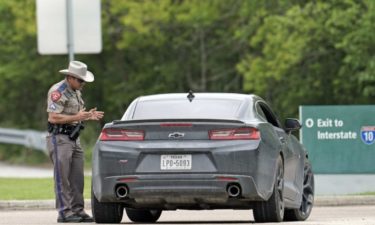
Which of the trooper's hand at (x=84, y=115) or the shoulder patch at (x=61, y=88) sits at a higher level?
the shoulder patch at (x=61, y=88)

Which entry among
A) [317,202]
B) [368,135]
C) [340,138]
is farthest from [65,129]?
[368,135]

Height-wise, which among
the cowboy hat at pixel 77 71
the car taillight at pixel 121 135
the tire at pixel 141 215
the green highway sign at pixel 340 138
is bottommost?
the green highway sign at pixel 340 138

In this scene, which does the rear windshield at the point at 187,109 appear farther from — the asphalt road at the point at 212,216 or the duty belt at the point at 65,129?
the asphalt road at the point at 212,216

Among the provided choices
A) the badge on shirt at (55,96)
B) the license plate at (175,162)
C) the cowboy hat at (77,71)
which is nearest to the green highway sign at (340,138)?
the cowboy hat at (77,71)

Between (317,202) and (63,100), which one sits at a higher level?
(63,100)

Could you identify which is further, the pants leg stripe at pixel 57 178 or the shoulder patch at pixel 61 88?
the pants leg stripe at pixel 57 178

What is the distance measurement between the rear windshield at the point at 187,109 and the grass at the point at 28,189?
24.7 ft

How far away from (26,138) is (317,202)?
961 inches

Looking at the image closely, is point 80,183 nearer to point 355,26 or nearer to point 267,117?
point 267,117

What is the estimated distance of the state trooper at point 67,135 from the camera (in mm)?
16391

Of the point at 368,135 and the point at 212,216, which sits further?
the point at 368,135

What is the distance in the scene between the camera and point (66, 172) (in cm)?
1656

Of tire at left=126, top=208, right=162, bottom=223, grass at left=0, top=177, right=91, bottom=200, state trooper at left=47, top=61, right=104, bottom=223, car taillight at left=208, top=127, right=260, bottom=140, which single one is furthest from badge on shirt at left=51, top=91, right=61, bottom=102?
grass at left=0, top=177, right=91, bottom=200

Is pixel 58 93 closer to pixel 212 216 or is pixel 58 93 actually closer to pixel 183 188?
pixel 183 188
